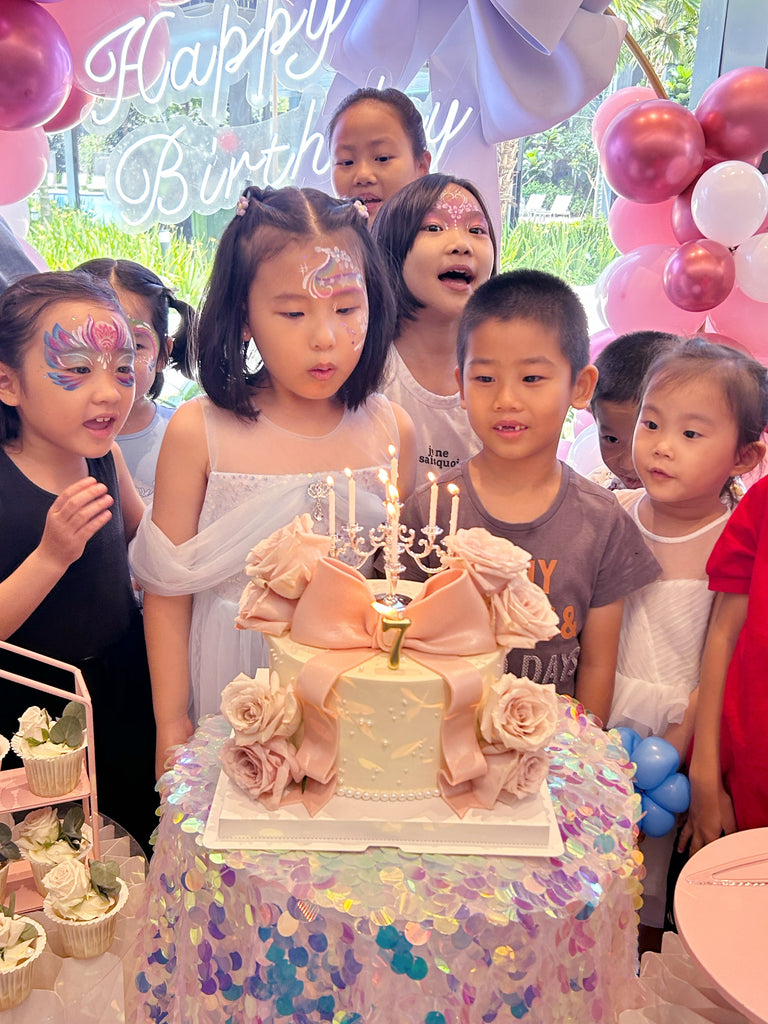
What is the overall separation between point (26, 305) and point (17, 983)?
1204mm

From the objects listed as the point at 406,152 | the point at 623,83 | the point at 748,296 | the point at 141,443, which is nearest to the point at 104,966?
the point at 141,443

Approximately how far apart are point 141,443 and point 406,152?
1086 mm

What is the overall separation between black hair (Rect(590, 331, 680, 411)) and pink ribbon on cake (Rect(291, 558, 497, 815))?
112 centimetres

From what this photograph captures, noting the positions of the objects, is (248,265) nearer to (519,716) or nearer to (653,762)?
(519,716)

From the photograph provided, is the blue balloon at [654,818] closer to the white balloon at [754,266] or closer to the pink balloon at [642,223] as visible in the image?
the white balloon at [754,266]

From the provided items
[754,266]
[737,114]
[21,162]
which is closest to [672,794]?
[754,266]

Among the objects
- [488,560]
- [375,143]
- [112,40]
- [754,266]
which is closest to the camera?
[488,560]

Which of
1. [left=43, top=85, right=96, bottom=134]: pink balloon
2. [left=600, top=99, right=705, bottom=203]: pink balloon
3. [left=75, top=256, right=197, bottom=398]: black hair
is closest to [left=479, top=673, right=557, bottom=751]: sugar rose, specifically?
[left=75, top=256, right=197, bottom=398]: black hair

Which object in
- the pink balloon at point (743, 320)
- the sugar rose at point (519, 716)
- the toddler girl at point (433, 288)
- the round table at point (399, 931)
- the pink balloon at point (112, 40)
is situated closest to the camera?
the round table at point (399, 931)

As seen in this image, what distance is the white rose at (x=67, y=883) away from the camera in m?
1.58

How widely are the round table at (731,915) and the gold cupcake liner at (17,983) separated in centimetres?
103

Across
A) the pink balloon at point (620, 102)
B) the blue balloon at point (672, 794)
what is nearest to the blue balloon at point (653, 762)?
the blue balloon at point (672, 794)

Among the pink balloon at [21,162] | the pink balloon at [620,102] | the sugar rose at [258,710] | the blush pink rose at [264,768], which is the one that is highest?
the pink balloon at [620,102]

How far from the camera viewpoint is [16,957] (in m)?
1.49
